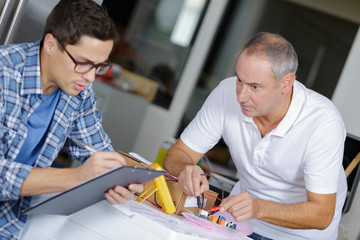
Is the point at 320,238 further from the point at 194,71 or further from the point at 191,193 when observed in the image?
the point at 194,71

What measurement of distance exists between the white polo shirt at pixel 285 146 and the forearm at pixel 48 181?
38.4 inches

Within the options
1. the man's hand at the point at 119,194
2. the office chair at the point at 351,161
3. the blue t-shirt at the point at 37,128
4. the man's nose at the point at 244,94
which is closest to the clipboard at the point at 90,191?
the man's hand at the point at 119,194

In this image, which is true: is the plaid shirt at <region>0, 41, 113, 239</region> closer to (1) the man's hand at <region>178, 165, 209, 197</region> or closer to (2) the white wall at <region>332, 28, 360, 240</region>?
(1) the man's hand at <region>178, 165, 209, 197</region>

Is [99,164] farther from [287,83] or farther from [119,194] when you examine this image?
[287,83]

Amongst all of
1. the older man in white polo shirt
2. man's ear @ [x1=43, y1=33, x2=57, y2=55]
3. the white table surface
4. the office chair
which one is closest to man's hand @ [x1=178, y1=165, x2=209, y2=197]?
the older man in white polo shirt

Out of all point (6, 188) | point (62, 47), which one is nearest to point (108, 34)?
point (62, 47)

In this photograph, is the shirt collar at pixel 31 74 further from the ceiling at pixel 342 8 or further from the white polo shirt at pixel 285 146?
the ceiling at pixel 342 8

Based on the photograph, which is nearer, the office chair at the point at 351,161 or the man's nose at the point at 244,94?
the man's nose at the point at 244,94

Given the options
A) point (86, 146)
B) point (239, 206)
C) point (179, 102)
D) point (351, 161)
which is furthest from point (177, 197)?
point (179, 102)

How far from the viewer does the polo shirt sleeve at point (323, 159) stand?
198 cm

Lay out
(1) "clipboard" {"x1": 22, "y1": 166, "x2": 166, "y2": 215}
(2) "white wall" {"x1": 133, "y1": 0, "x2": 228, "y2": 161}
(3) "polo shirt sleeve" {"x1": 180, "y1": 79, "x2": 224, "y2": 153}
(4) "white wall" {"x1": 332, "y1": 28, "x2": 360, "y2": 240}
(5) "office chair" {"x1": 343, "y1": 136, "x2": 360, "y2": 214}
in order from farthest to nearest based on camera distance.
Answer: (2) "white wall" {"x1": 133, "y1": 0, "x2": 228, "y2": 161} < (4) "white wall" {"x1": 332, "y1": 28, "x2": 360, "y2": 240} < (5) "office chair" {"x1": 343, "y1": 136, "x2": 360, "y2": 214} < (3) "polo shirt sleeve" {"x1": 180, "y1": 79, "x2": 224, "y2": 153} < (1) "clipboard" {"x1": 22, "y1": 166, "x2": 166, "y2": 215}

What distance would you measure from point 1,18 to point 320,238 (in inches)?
67.0

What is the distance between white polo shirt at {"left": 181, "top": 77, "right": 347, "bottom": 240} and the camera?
2000 mm

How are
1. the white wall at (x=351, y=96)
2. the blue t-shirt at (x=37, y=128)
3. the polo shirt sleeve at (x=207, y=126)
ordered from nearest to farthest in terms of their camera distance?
1. the blue t-shirt at (x=37, y=128)
2. the polo shirt sleeve at (x=207, y=126)
3. the white wall at (x=351, y=96)
